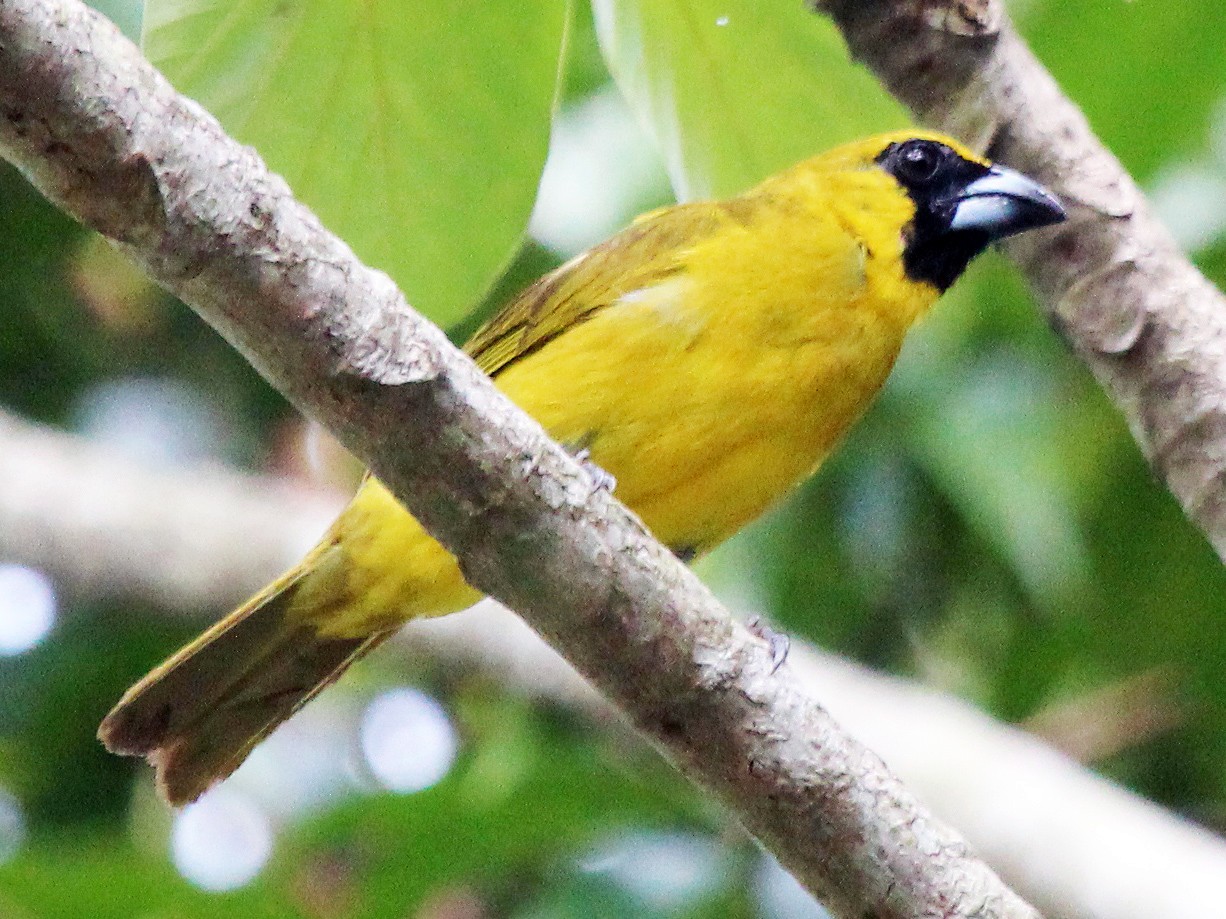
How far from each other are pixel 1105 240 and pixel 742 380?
0.67 metres

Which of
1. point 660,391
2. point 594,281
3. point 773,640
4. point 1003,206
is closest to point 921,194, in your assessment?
point 1003,206

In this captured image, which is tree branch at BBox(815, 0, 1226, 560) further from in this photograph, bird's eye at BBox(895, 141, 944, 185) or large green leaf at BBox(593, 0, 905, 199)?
bird's eye at BBox(895, 141, 944, 185)

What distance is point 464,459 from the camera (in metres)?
1.65

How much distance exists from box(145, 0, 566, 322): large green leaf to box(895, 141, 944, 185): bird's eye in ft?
3.81

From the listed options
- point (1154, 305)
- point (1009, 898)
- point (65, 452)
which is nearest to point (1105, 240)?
point (1154, 305)

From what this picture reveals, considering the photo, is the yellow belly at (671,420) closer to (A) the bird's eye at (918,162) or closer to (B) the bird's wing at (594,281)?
(B) the bird's wing at (594,281)

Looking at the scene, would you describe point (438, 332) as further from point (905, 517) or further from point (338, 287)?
point (905, 517)

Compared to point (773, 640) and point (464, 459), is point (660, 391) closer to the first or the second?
point (773, 640)

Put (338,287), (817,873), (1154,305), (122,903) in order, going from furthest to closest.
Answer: (122,903)
(1154,305)
(817,873)
(338,287)

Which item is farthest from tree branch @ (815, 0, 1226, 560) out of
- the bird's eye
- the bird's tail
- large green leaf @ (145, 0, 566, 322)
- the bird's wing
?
the bird's tail

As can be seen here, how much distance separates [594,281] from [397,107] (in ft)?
2.47

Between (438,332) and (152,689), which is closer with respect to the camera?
(438,332)

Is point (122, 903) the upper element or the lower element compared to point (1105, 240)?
upper

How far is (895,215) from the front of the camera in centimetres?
313
